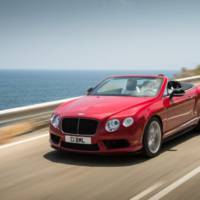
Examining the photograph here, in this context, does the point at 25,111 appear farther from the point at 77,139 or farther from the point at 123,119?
the point at 123,119

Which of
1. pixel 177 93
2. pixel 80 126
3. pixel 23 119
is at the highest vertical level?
pixel 177 93

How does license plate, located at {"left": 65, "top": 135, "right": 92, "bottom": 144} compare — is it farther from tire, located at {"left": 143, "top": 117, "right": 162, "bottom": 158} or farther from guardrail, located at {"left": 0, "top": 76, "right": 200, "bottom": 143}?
guardrail, located at {"left": 0, "top": 76, "right": 200, "bottom": 143}

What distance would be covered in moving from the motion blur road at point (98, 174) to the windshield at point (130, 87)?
3.37 feet

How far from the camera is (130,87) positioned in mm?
9156

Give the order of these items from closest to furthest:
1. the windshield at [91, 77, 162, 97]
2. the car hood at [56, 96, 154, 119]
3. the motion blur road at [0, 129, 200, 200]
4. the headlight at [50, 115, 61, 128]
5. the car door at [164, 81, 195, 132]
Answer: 1. the motion blur road at [0, 129, 200, 200]
2. the car hood at [56, 96, 154, 119]
3. the headlight at [50, 115, 61, 128]
4. the car door at [164, 81, 195, 132]
5. the windshield at [91, 77, 162, 97]

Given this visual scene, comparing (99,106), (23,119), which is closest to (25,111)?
(23,119)

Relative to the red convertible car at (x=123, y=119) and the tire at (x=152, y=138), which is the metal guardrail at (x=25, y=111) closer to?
the red convertible car at (x=123, y=119)

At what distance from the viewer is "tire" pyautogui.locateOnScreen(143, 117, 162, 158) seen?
7852 millimetres

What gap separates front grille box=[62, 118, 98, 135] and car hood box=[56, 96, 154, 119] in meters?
0.08

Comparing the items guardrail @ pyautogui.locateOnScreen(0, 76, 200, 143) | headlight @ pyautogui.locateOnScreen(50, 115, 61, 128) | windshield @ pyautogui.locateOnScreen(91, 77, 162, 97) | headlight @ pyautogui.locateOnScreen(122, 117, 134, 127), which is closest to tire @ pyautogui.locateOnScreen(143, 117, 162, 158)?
headlight @ pyautogui.locateOnScreen(122, 117, 134, 127)

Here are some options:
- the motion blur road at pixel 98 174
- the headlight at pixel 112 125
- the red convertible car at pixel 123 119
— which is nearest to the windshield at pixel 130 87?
the red convertible car at pixel 123 119

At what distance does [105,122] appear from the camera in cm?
762

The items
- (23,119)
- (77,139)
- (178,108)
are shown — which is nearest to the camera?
(77,139)

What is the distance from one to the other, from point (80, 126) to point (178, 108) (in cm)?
216
